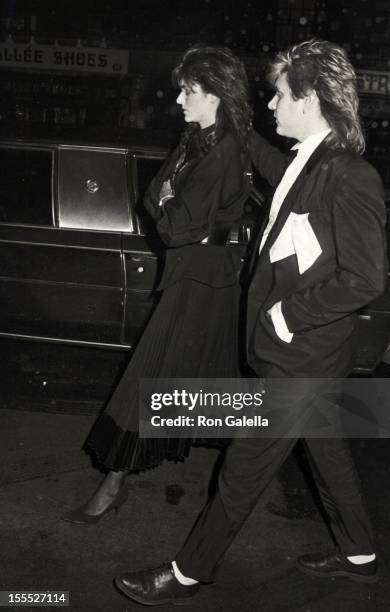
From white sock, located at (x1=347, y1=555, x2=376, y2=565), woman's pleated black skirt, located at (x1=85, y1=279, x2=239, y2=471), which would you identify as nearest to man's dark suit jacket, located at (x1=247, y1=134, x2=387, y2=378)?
woman's pleated black skirt, located at (x1=85, y1=279, x2=239, y2=471)

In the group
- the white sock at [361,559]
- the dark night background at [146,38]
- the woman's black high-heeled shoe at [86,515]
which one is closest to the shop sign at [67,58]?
the dark night background at [146,38]

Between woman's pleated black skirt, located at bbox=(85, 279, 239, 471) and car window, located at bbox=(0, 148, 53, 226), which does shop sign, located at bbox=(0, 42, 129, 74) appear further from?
woman's pleated black skirt, located at bbox=(85, 279, 239, 471)

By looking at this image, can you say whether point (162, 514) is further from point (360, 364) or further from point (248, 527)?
point (360, 364)

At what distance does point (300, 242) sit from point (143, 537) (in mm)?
1470

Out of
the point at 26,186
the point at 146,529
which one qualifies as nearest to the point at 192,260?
the point at 146,529

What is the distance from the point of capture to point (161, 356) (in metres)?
3.54

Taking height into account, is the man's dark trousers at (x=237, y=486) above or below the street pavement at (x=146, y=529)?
above

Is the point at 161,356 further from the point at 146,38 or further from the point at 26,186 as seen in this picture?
the point at 146,38

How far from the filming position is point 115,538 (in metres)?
3.38

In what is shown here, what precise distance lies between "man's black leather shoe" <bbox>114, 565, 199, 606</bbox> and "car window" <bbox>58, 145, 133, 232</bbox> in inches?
106

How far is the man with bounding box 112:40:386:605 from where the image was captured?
261 cm

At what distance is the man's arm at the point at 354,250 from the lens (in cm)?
258

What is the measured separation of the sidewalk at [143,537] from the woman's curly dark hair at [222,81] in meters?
1.63

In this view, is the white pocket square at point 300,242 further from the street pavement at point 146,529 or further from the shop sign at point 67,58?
the shop sign at point 67,58
